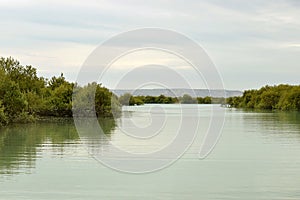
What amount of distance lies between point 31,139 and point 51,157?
8.41 metres

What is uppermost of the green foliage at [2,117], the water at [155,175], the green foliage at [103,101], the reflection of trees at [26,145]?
the green foliage at [103,101]

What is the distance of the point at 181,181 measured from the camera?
16.8 m

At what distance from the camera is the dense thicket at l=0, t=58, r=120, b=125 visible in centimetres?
4203

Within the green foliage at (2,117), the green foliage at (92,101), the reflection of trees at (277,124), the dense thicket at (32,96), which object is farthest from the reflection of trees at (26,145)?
the green foliage at (92,101)

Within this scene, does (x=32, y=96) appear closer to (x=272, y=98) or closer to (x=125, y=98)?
(x=125, y=98)

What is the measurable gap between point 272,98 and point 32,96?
63.0 m

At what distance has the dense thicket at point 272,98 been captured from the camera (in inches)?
3568

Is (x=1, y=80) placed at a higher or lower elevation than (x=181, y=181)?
higher

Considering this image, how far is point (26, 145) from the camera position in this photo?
88.0 ft

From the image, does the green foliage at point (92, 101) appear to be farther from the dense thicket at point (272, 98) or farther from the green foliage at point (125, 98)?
the dense thicket at point (272, 98)

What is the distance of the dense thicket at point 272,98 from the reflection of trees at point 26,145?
61.3 meters

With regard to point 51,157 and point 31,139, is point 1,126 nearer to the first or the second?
point 31,139

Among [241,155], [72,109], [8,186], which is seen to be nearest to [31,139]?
[241,155]

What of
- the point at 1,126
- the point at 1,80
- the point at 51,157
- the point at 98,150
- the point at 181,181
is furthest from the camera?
the point at 1,80
